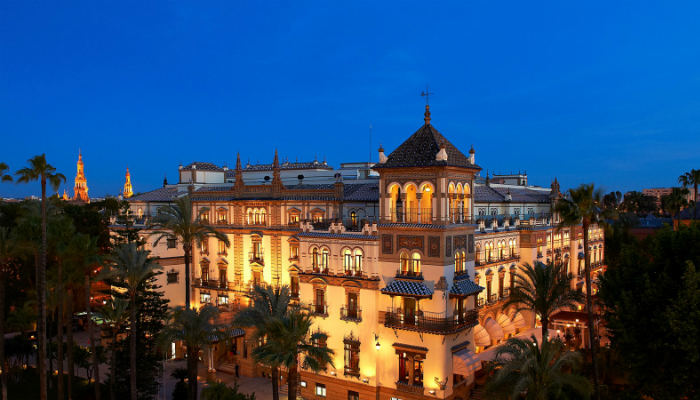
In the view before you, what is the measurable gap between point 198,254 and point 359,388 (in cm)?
2337

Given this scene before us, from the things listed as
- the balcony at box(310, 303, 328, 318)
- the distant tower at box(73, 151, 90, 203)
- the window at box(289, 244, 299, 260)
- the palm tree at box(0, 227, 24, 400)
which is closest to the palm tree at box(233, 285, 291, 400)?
the balcony at box(310, 303, 328, 318)

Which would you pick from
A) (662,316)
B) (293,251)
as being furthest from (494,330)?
(293,251)

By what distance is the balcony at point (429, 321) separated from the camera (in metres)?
30.0

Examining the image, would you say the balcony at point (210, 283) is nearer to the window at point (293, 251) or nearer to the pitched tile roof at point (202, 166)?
the window at point (293, 251)

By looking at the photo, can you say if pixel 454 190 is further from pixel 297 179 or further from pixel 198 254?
pixel 198 254

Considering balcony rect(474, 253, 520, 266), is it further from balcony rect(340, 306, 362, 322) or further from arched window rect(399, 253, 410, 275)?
balcony rect(340, 306, 362, 322)

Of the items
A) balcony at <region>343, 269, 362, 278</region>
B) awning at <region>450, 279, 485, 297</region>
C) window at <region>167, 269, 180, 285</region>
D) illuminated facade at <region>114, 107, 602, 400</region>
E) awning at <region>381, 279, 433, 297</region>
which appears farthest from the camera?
window at <region>167, 269, 180, 285</region>

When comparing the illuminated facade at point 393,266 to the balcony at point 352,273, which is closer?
the illuminated facade at point 393,266

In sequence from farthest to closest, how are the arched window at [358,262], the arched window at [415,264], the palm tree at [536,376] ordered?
the arched window at [358,262] < the arched window at [415,264] < the palm tree at [536,376]

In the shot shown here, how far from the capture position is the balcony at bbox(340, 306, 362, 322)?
33.1 m

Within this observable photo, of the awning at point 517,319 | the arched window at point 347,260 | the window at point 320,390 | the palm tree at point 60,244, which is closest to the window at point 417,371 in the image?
the window at point 320,390

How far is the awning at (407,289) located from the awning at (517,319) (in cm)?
1324

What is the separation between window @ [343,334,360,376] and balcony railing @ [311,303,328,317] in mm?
2560

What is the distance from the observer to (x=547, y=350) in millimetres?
21281
